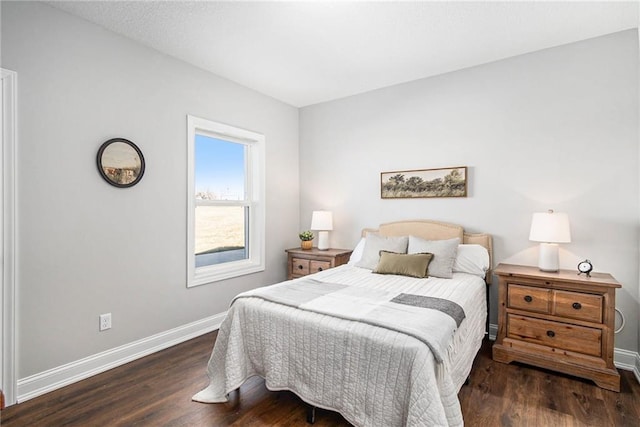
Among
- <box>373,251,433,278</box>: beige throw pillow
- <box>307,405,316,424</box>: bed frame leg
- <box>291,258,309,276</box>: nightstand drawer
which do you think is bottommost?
<box>307,405,316,424</box>: bed frame leg

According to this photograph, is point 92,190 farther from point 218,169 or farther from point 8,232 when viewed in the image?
point 218,169

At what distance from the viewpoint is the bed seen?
1.57 m

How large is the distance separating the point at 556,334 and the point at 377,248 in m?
1.57

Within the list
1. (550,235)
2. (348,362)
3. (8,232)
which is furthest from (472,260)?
(8,232)

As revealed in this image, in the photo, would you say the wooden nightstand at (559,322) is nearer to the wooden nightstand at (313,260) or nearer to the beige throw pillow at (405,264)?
the beige throw pillow at (405,264)

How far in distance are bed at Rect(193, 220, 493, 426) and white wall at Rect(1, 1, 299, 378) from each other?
3.63 ft

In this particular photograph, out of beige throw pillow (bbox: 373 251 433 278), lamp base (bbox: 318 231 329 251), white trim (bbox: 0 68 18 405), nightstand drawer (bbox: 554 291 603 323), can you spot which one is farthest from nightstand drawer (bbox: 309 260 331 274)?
Answer: white trim (bbox: 0 68 18 405)

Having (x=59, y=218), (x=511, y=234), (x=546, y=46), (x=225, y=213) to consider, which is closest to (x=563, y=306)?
Answer: (x=511, y=234)

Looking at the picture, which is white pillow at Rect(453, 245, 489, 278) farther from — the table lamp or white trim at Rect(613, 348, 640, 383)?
the table lamp

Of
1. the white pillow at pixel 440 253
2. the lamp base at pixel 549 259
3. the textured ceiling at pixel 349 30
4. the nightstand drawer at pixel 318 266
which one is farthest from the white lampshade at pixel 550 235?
the nightstand drawer at pixel 318 266

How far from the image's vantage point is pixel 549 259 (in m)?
2.67

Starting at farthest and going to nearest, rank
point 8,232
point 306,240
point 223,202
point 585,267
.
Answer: point 306,240, point 223,202, point 585,267, point 8,232

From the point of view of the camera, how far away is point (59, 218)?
233 centimetres

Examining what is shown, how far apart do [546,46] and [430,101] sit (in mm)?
1070
